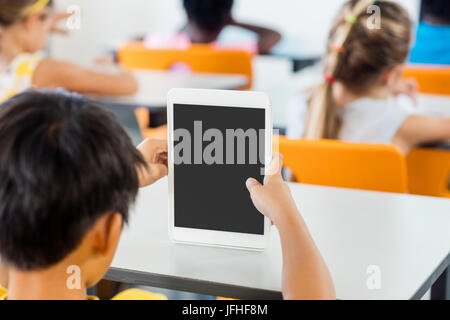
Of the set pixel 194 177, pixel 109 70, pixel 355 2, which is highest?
pixel 355 2

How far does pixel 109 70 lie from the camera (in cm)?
295

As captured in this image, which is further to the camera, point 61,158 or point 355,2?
point 355,2

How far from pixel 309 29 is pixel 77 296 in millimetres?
4780

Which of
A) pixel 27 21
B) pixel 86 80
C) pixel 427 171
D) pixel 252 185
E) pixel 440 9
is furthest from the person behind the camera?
pixel 440 9

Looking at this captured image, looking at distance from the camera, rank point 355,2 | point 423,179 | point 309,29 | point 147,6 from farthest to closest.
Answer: point 147,6, point 309,29, point 423,179, point 355,2

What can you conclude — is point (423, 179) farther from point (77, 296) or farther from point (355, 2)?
point (77, 296)

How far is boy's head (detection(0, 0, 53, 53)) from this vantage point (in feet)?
8.50

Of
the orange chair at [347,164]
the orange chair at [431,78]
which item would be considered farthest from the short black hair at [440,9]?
the orange chair at [347,164]

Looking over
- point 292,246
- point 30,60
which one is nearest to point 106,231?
point 292,246

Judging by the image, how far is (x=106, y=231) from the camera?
3.43ft

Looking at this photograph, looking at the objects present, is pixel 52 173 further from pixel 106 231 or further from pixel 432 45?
pixel 432 45

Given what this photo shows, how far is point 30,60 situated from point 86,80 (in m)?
0.27

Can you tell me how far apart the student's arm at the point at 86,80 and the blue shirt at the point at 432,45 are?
1.63 meters

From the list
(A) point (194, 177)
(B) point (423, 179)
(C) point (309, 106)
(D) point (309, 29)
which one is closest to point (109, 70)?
(C) point (309, 106)
